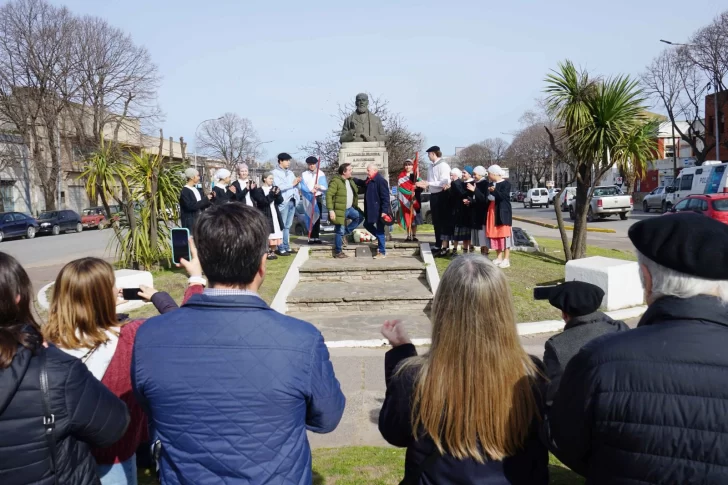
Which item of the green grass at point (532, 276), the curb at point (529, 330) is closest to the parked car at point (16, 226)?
the green grass at point (532, 276)

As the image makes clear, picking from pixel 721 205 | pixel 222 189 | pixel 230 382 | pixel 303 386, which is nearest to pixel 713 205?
pixel 721 205

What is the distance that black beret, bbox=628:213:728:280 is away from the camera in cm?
179

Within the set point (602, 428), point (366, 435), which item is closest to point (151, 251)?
point (366, 435)

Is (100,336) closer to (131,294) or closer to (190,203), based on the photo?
(131,294)

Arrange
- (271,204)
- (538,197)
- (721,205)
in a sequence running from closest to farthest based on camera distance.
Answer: (271,204)
(721,205)
(538,197)

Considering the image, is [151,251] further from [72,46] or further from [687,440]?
[72,46]

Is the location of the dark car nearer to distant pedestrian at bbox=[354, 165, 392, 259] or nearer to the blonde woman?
distant pedestrian at bbox=[354, 165, 392, 259]

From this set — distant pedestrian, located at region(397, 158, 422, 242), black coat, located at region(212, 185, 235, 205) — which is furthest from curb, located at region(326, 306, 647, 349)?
distant pedestrian, located at region(397, 158, 422, 242)

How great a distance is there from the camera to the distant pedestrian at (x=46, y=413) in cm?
205

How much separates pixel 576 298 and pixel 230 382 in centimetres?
211

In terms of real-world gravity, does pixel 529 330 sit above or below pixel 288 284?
below

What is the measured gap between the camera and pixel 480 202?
1059cm

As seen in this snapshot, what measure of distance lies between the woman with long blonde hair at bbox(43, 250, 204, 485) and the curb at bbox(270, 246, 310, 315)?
17.2 feet

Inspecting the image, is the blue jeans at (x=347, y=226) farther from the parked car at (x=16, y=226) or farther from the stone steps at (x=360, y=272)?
the parked car at (x=16, y=226)
